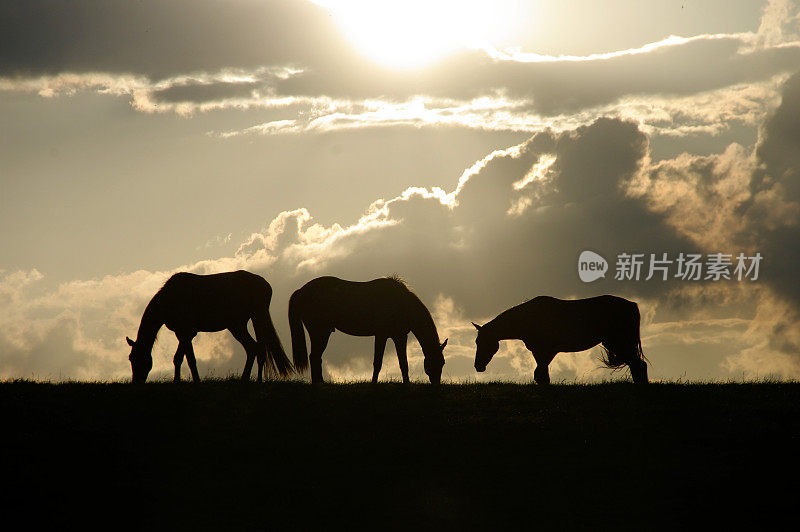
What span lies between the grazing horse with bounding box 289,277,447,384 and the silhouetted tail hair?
0.79m

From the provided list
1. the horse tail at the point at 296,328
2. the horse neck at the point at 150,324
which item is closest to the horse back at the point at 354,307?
the horse tail at the point at 296,328

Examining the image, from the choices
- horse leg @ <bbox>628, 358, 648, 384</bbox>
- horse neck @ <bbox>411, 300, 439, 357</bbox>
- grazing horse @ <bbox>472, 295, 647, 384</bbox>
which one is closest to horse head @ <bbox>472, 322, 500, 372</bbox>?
grazing horse @ <bbox>472, 295, 647, 384</bbox>

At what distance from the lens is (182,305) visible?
2264cm

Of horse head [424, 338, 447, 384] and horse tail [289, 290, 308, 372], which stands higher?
horse tail [289, 290, 308, 372]

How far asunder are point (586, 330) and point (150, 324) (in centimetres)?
1216

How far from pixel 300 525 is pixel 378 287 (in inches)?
476

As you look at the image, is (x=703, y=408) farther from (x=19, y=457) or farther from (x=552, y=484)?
(x=19, y=457)

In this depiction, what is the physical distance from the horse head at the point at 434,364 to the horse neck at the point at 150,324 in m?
7.34

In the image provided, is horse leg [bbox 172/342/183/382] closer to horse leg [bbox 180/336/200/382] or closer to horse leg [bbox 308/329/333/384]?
horse leg [bbox 180/336/200/382]

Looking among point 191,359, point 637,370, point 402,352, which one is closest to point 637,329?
point 637,370

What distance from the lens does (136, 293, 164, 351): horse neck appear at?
2281cm

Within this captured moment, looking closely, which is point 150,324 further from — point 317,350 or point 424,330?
point 424,330

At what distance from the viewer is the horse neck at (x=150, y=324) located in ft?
74.8

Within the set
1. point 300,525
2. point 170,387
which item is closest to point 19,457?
point 170,387
